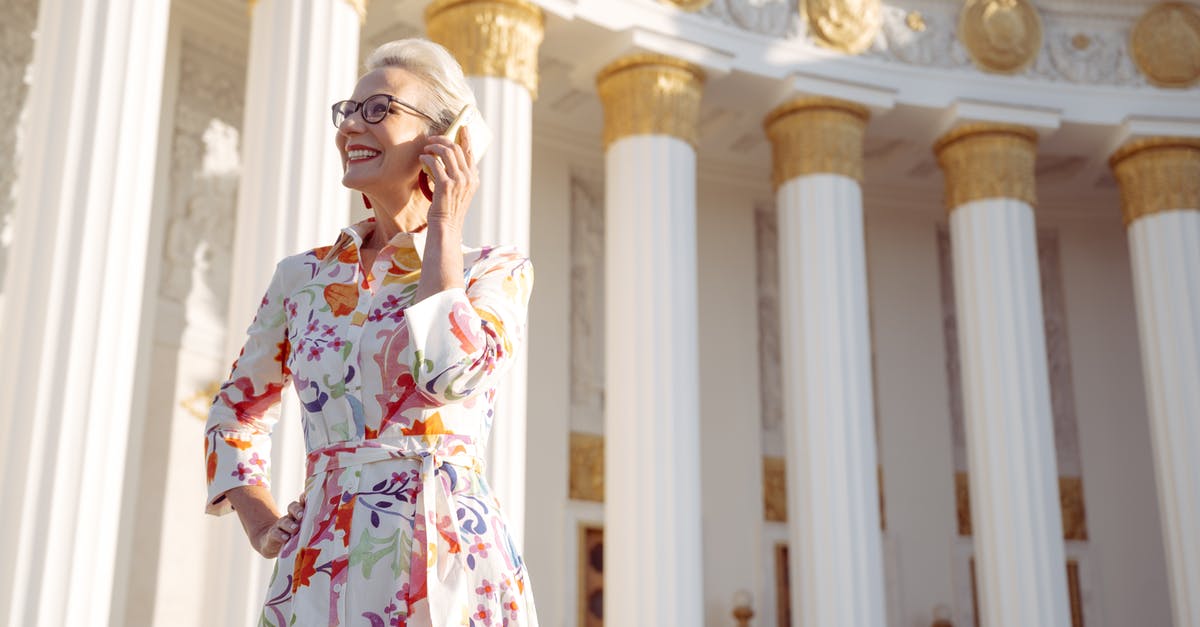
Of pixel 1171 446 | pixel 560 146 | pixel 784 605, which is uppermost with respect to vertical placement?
pixel 560 146

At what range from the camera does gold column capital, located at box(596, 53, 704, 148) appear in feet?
35.9

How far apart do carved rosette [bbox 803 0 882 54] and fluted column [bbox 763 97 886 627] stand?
2.06 feet

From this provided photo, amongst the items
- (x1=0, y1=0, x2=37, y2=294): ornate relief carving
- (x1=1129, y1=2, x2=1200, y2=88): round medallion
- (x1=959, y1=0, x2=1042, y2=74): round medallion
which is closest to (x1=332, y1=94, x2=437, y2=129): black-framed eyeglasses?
(x1=0, y1=0, x2=37, y2=294): ornate relief carving

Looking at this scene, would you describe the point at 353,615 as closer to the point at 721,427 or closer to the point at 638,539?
the point at 638,539

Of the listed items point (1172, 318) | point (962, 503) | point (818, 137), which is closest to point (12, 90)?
point (818, 137)

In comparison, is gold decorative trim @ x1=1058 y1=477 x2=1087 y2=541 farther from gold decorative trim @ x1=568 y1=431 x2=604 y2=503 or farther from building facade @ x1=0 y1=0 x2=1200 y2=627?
gold decorative trim @ x1=568 y1=431 x2=604 y2=503

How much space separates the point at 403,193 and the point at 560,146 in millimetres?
12057

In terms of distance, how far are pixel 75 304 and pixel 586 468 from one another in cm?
701

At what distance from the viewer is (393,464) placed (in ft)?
6.14

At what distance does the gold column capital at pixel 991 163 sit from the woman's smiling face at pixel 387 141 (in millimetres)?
11140

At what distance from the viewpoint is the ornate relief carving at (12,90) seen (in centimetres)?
995

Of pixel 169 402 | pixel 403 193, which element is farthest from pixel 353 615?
pixel 169 402

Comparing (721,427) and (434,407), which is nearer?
(434,407)

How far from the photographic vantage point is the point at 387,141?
2010 mm
